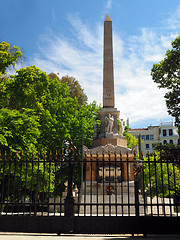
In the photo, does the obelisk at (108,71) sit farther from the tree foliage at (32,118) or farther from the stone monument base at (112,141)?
the tree foliage at (32,118)

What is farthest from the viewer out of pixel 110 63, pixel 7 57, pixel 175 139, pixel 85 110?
pixel 175 139

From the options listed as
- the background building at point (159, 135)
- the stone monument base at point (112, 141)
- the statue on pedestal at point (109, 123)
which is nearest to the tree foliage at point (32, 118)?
the stone monument base at point (112, 141)

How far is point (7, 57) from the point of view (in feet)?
47.7

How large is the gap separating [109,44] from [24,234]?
17753 millimetres

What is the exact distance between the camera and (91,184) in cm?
714

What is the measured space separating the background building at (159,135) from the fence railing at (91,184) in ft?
120

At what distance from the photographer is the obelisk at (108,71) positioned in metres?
20.6

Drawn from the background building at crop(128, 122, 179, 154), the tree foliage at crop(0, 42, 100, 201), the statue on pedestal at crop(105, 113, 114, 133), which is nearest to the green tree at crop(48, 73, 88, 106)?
the tree foliage at crop(0, 42, 100, 201)

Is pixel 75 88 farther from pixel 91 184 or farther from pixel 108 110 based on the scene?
pixel 91 184

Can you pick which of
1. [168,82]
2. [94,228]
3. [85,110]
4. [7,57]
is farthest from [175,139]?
[94,228]

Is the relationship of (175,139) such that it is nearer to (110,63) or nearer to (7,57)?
(110,63)

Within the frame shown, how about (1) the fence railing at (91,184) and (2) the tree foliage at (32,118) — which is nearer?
(1) the fence railing at (91,184)

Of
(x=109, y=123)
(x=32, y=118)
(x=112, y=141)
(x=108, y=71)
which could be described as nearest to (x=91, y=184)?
(x=32, y=118)

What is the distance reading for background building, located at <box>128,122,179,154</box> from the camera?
186 feet
